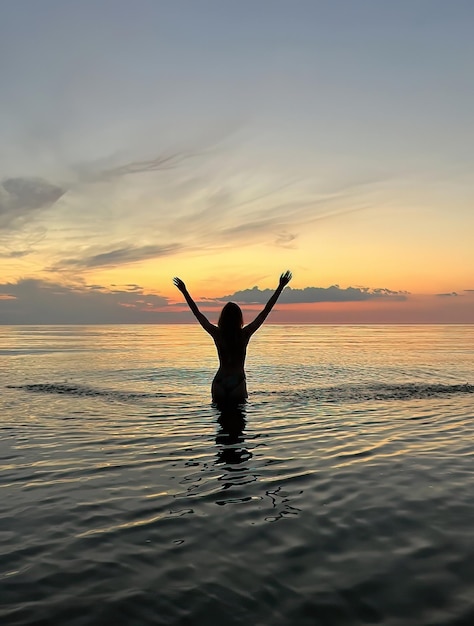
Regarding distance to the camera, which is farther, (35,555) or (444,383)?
(444,383)

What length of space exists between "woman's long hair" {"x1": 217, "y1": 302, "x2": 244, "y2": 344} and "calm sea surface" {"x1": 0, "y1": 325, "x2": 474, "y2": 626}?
2.22 m

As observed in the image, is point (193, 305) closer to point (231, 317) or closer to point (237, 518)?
point (231, 317)

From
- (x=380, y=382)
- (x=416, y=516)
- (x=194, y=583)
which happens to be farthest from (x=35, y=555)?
(x=380, y=382)

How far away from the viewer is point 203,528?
6168 mm

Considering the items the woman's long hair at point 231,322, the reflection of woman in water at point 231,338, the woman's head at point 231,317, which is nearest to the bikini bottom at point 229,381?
the reflection of woman in water at point 231,338

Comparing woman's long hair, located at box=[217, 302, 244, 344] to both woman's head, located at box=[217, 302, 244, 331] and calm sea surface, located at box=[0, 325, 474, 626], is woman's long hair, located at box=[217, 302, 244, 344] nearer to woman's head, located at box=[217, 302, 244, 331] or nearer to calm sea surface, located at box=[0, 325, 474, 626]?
woman's head, located at box=[217, 302, 244, 331]

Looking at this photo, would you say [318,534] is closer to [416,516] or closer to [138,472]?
[416,516]

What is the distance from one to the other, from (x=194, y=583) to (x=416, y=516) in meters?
3.20

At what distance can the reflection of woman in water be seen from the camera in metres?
14.0

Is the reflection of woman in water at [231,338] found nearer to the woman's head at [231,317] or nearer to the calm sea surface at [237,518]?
the woman's head at [231,317]

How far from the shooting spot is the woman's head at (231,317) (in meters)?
14.0

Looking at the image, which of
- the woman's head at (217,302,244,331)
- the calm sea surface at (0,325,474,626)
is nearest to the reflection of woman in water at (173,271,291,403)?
the woman's head at (217,302,244,331)

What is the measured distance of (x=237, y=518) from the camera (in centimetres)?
650

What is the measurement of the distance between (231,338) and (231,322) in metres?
0.56
